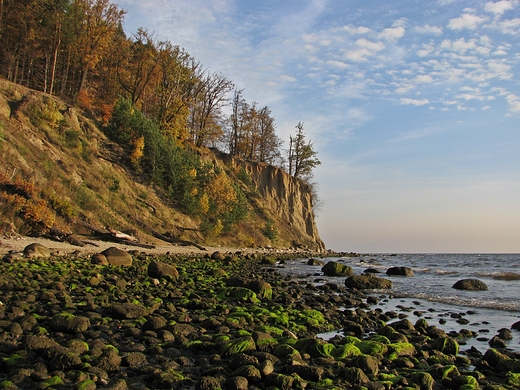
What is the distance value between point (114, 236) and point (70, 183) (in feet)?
15.6

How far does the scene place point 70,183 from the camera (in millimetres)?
24969

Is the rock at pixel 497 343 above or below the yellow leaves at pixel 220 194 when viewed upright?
below

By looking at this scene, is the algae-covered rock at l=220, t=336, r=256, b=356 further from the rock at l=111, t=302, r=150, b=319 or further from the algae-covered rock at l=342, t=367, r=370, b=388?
the rock at l=111, t=302, r=150, b=319

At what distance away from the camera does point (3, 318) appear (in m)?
6.75

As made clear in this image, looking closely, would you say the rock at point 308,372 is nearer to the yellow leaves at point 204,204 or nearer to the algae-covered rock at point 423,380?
the algae-covered rock at point 423,380

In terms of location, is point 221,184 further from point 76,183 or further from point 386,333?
point 386,333

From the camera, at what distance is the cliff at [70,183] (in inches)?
799

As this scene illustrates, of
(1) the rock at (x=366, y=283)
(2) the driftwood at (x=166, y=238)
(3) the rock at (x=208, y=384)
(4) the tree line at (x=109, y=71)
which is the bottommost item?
(3) the rock at (x=208, y=384)

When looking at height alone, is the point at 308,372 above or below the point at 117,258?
below

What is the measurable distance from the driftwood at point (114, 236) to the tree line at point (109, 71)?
41.3 ft

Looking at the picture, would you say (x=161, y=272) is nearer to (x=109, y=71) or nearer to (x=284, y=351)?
(x=284, y=351)

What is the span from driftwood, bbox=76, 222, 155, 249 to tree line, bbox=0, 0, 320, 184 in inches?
496

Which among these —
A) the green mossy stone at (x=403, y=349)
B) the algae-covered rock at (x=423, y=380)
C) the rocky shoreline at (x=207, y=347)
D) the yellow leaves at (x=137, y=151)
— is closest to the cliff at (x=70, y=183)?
the yellow leaves at (x=137, y=151)

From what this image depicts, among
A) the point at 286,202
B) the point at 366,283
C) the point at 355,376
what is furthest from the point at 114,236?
the point at 286,202
